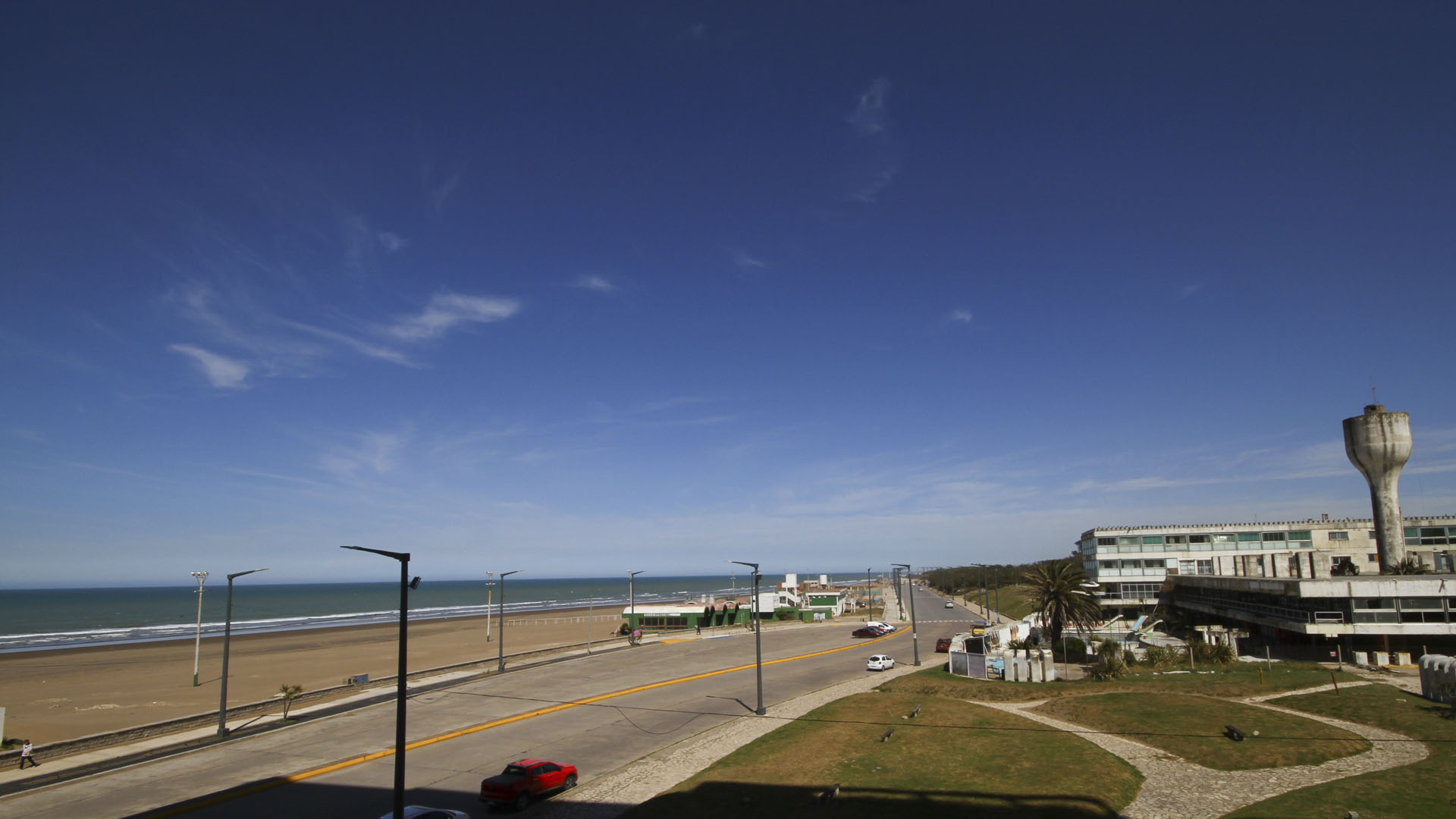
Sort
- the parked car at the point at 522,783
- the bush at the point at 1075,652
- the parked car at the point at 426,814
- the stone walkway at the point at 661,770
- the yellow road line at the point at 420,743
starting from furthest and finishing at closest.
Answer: the bush at the point at 1075,652, the yellow road line at the point at 420,743, the stone walkway at the point at 661,770, the parked car at the point at 522,783, the parked car at the point at 426,814

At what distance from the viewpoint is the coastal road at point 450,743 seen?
89.8ft

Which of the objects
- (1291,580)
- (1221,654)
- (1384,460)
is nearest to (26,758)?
(1221,654)

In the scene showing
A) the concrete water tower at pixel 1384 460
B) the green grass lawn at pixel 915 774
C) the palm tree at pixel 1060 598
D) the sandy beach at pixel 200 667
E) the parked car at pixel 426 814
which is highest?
the concrete water tower at pixel 1384 460

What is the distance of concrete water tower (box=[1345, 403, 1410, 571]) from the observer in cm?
6512

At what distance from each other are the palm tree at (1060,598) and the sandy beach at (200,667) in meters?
48.3

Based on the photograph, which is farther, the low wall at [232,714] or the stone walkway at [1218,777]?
the low wall at [232,714]

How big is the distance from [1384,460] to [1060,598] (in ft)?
113

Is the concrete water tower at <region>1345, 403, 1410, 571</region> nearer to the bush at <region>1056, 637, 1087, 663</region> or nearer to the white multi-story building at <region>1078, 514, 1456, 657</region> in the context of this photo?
the white multi-story building at <region>1078, 514, 1456, 657</region>

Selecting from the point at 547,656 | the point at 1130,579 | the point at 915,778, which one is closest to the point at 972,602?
the point at 1130,579

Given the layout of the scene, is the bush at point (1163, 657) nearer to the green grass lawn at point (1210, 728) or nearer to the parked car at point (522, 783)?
the green grass lawn at point (1210, 728)

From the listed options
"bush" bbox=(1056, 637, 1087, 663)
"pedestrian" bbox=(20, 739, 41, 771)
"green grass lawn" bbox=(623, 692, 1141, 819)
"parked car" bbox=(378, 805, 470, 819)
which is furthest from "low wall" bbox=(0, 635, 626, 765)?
"bush" bbox=(1056, 637, 1087, 663)

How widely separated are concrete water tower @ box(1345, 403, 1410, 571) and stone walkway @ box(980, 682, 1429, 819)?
43789 millimetres

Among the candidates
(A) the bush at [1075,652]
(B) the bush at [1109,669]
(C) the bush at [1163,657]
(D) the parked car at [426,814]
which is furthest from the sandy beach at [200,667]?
(C) the bush at [1163,657]

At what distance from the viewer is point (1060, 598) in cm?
5756
